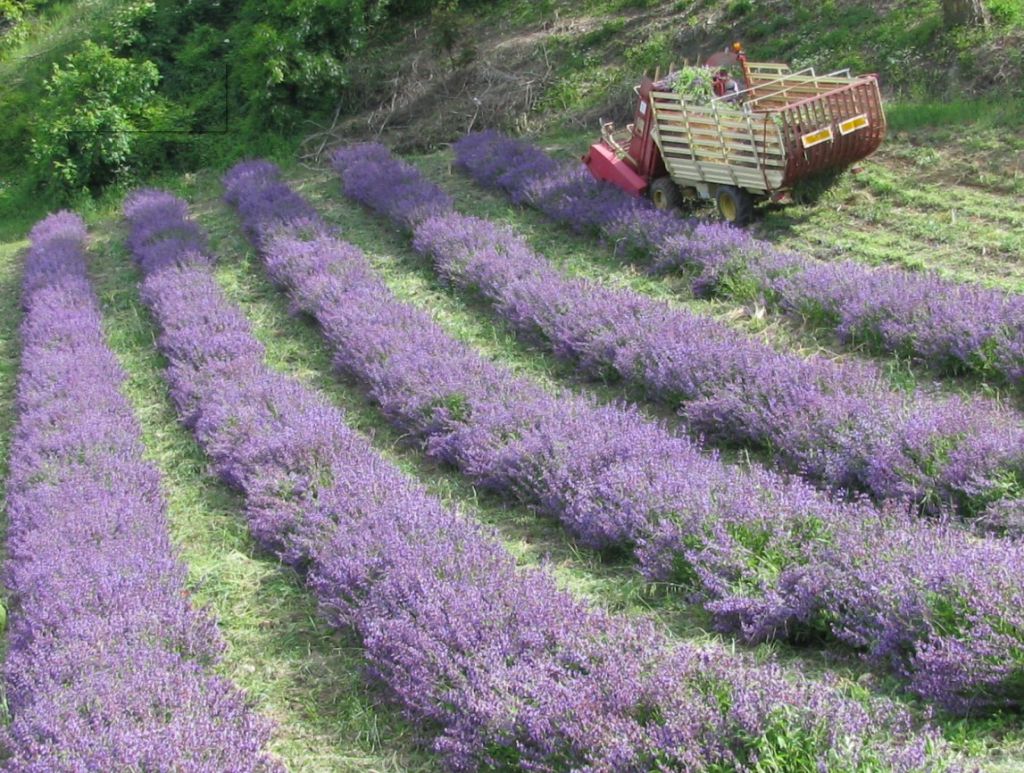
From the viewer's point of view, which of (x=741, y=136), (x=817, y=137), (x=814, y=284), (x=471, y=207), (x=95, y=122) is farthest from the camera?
(x=95, y=122)

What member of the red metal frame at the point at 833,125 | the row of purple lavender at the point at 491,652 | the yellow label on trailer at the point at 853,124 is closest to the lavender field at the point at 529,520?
the row of purple lavender at the point at 491,652

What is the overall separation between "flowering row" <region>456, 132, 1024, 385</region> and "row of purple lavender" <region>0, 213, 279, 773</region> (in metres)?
4.53

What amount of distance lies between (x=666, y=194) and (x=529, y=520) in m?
5.39

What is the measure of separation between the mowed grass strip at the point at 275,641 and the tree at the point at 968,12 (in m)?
9.37

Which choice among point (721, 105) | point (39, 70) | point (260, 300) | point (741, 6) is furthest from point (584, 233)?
point (39, 70)

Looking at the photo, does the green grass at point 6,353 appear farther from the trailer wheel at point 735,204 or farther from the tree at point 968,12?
the tree at point 968,12

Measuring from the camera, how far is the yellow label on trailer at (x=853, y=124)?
935 cm

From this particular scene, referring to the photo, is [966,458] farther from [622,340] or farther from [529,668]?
[622,340]

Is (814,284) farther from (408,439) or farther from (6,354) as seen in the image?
(6,354)

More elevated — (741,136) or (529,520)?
(741,136)

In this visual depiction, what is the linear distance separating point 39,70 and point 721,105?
55.0 feet

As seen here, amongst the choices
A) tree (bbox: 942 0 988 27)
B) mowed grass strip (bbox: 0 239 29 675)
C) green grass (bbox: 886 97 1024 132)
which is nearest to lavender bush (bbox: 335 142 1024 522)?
mowed grass strip (bbox: 0 239 29 675)

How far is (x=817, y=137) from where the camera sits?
9172 millimetres

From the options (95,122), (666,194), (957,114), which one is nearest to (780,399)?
(666,194)
